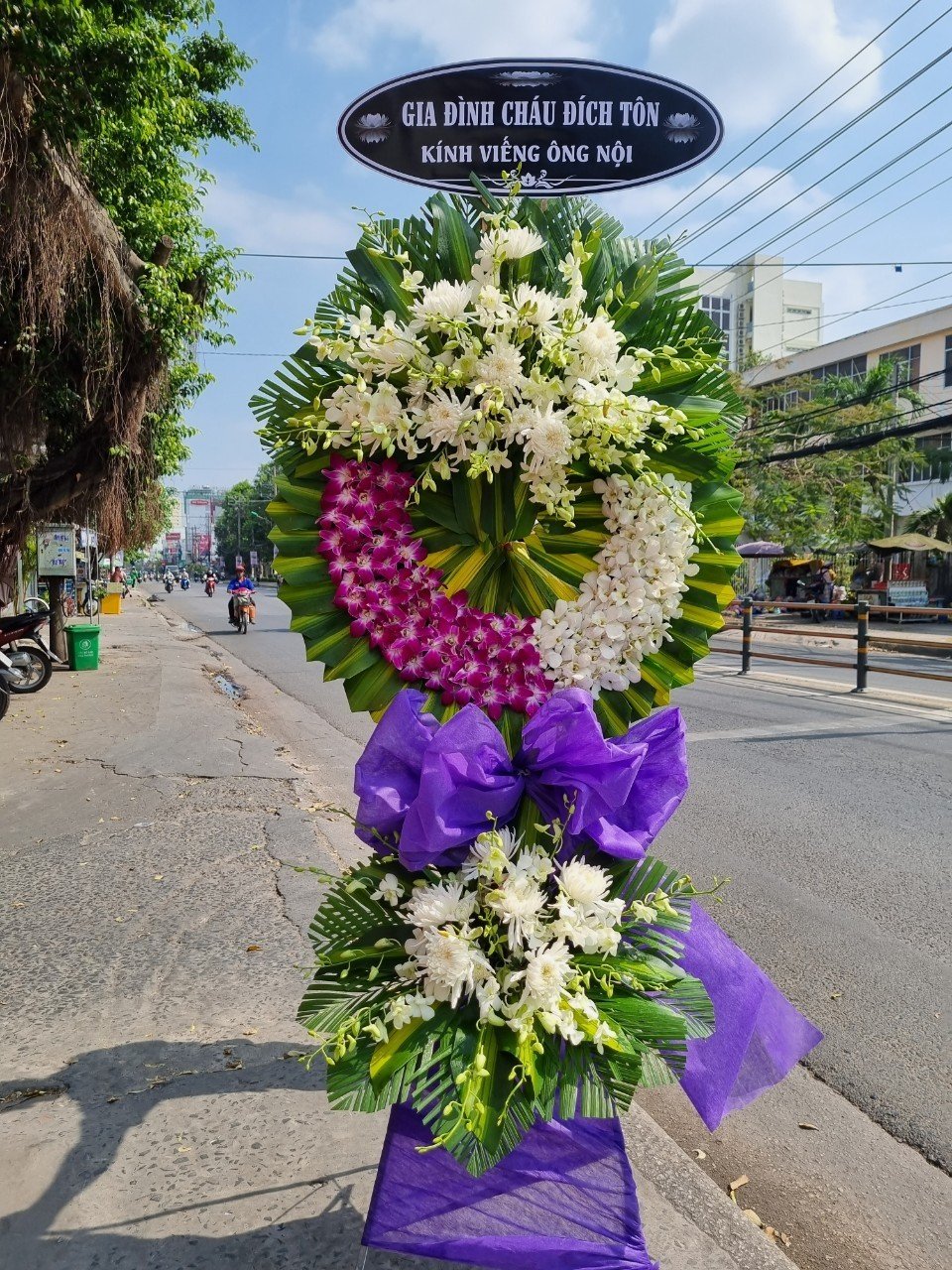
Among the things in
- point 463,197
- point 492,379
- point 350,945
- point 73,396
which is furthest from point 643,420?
point 73,396

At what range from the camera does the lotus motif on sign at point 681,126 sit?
238 centimetres

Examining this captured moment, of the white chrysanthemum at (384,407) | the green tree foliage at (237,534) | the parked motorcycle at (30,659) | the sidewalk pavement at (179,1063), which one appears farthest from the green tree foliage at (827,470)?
the green tree foliage at (237,534)

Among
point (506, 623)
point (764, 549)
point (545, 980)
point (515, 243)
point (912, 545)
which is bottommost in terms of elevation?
point (545, 980)

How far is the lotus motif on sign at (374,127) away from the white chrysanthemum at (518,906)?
6.08 ft

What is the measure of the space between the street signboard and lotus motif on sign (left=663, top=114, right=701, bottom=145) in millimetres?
14339

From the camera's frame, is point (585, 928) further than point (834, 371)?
No

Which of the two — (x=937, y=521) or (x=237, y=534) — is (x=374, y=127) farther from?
(x=237, y=534)

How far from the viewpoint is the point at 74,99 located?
720 cm

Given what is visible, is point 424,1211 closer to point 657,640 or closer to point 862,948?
point 657,640

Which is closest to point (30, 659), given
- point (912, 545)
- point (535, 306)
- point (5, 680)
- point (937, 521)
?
point (5, 680)

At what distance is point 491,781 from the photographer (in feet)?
5.60

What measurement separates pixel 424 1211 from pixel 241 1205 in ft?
2.82

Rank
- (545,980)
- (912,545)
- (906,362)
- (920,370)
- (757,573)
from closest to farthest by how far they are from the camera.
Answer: (545,980) → (912,545) → (920,370) → (906,362) → (757,573)

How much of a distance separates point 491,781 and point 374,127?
1.72m
